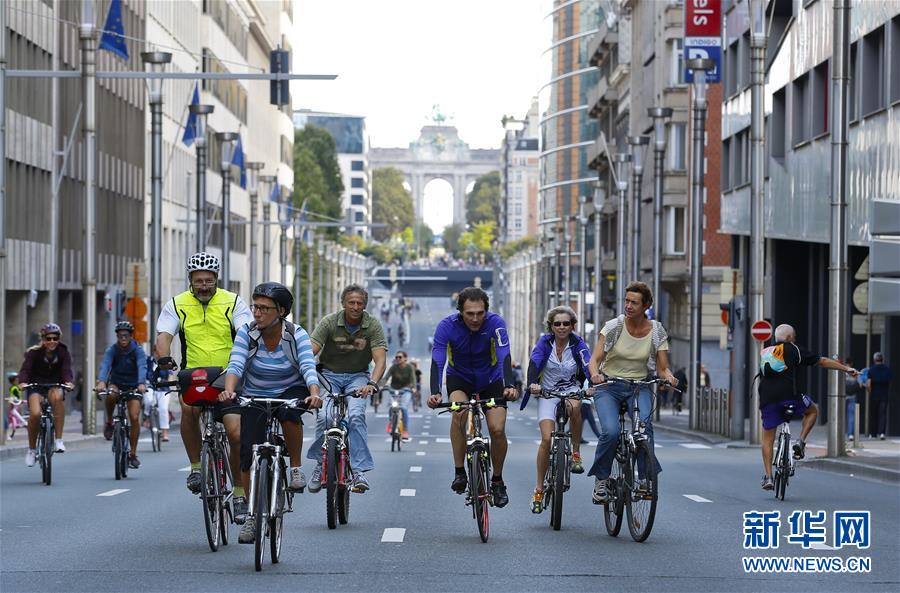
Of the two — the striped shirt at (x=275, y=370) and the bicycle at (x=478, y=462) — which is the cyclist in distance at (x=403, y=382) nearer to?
the bicycle at (x=478, y=462)

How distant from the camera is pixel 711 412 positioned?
4303cm

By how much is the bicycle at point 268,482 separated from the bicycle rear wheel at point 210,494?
1.52 feet

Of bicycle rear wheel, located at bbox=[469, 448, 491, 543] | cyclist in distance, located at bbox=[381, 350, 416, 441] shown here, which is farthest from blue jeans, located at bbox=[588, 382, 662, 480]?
cyclist in distance, located at bbox=[381, 350, 416, 441]

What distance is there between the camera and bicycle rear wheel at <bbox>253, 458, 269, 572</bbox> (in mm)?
12012

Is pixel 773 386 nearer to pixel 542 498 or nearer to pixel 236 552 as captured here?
pixel 542 498

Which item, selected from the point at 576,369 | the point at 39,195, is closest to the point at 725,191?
the point at 39,195

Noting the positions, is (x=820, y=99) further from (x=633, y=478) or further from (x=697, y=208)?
(x=633, y=478)

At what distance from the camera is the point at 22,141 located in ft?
168

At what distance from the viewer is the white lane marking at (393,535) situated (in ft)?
47.5

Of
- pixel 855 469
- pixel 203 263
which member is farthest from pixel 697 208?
pixel 203 263

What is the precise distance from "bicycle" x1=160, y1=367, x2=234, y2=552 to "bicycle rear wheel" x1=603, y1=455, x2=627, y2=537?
2.84 meters

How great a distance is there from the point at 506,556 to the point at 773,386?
7.43 metres

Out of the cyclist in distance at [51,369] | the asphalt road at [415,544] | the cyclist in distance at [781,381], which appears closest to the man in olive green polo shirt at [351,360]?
the asphalt road at [415,544]

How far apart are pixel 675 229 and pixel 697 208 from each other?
1260 inches
